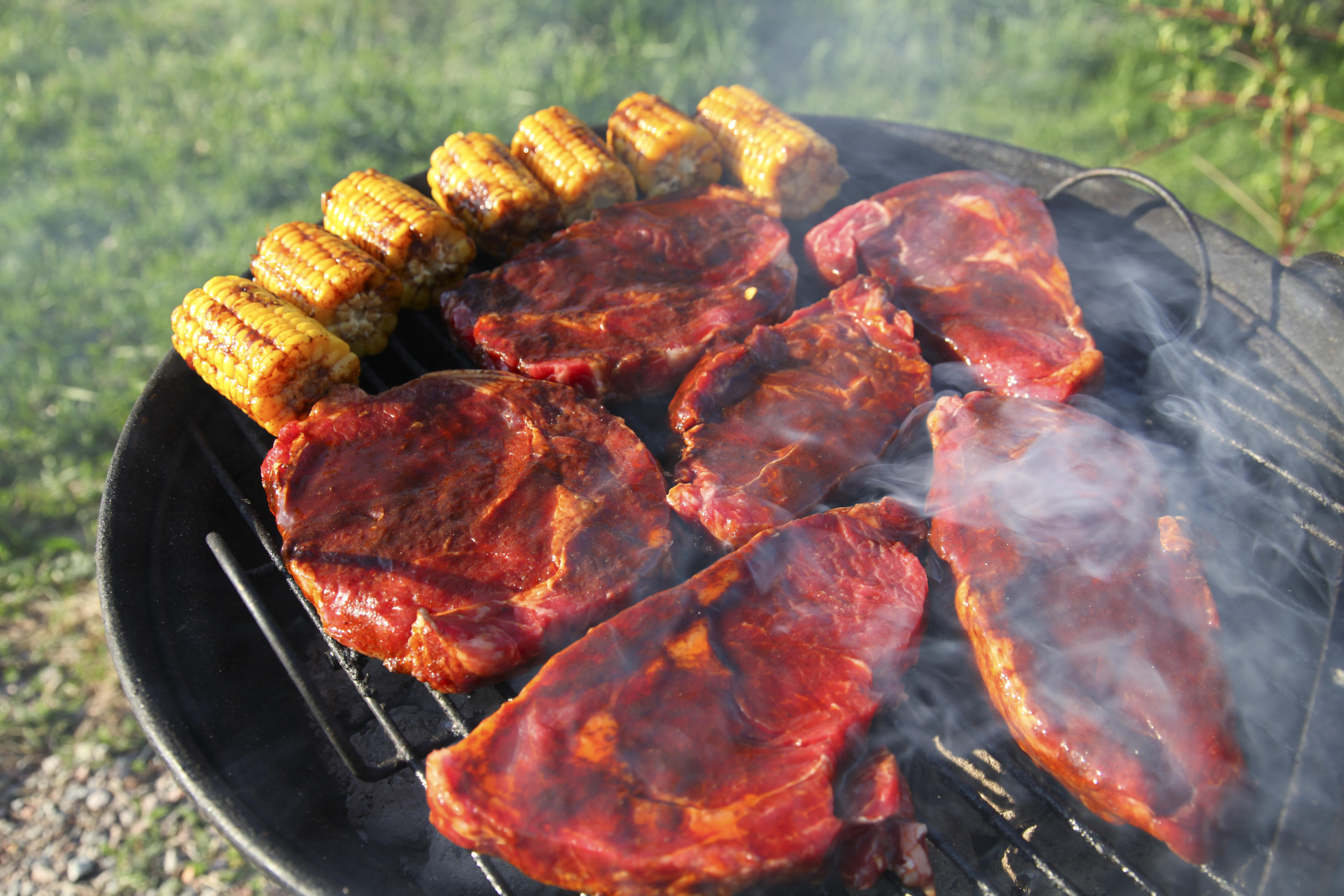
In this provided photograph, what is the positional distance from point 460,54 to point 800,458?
22.5ft

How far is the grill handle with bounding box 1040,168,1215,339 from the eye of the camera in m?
3.64

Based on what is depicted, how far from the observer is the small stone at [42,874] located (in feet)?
11.7

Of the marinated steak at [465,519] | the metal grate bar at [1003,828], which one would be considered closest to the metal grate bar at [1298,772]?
the metal grate bar at [1003,828]

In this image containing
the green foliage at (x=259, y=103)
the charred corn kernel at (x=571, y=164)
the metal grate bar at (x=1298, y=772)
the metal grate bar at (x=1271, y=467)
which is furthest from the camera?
the green foliage at (x=259, y=103)

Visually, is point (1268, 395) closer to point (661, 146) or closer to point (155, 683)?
point (661, 146)

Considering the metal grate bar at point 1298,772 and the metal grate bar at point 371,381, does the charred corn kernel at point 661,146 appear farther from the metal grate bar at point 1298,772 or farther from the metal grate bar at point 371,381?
the metal grate bar at point 1298,772

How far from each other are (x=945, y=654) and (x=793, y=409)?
102cm

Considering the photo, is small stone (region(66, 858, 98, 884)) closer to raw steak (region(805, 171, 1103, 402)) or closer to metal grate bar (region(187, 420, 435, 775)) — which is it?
metal grate bar (region(187, 420, 435, 775))

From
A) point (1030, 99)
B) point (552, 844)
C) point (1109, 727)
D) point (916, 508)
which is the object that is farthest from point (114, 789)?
point (1030, 99)

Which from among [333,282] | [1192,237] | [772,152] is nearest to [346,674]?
[333,282]

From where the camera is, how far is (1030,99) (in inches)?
314

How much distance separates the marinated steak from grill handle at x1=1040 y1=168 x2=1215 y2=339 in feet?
8.49

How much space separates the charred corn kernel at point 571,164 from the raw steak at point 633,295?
0.46 feet

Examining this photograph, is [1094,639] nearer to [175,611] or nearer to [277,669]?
[277,669]
